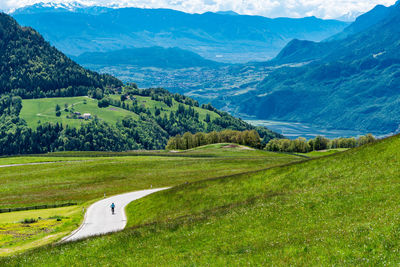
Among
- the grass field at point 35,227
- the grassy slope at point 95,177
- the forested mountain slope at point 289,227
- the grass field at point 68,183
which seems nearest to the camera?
the forested mountain slope at point 289,227

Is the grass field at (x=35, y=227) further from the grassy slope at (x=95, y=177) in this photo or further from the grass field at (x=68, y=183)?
the grassy slope at (x=95, y=177)

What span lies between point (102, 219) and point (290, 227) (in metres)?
37.4

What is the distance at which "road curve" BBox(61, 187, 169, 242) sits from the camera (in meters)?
50.7

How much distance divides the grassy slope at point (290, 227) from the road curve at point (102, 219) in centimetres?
1056

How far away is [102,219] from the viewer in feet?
197

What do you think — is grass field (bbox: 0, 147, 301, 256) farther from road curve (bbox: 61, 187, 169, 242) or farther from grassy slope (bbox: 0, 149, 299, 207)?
road curve (bbox: 61, 187, 169, 242)

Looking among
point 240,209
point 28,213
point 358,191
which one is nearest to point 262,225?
point 240,209

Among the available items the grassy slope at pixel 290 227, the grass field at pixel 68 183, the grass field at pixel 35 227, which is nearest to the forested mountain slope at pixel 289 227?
the grassy slope at pixel 290 227

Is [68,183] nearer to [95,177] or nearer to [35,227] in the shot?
[95,177]

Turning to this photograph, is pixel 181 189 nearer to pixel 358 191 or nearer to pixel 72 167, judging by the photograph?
pixel 358 191

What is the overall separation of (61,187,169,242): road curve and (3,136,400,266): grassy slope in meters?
10.6

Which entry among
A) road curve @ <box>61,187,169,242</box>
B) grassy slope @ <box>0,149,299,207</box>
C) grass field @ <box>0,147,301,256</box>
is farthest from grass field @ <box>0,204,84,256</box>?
grassy slope @ <box>0,149,299,207</box>

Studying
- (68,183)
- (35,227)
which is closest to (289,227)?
(35,227)

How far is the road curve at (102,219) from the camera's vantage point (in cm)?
5069
